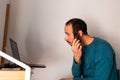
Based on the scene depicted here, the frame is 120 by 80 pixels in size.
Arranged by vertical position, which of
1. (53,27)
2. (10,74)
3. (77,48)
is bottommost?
(10,74)

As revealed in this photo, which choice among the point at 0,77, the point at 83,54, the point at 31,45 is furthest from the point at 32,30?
the point at 0,77

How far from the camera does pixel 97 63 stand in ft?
5.85

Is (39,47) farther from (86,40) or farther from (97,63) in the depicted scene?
(97,63)

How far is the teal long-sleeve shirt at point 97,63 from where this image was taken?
68.4 inches

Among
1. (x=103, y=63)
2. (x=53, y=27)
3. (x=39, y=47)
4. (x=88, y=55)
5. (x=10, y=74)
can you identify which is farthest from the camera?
(x=39, y=47)

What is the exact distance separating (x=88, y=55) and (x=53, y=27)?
85 cm

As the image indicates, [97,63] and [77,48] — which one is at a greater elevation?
[77,48]

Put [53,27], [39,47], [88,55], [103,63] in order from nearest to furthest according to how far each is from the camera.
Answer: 1. [103,63]
2. [88,55]
3. [53,27]
4. [39,47]

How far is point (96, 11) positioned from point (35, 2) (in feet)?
2.36

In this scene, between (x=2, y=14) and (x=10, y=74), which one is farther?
(x=2, y=14)

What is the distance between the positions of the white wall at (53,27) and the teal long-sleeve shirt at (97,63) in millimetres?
597

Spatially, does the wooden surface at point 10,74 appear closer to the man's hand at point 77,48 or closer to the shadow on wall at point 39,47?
the man's hand at point 77,48

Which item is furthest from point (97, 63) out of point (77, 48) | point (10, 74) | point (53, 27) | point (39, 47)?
point (39, 47)

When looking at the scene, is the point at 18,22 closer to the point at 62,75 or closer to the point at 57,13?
the point at 57,13
